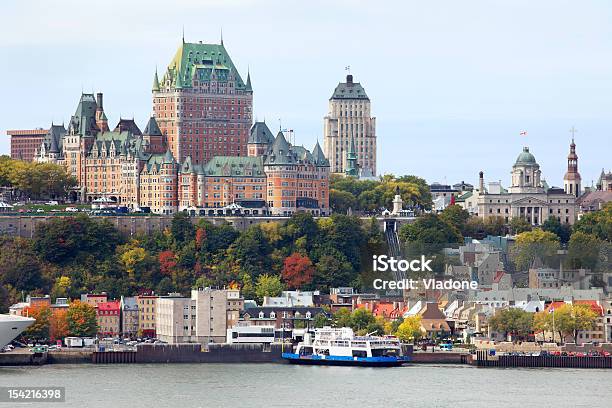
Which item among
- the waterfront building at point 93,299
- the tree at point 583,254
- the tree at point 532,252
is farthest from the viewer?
the tree at point 532,252

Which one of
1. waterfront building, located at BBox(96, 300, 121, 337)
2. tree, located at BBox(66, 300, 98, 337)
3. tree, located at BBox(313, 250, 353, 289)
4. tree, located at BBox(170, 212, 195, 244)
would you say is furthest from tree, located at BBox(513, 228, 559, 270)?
tree, located at BBox(66, 300, 98, 337)

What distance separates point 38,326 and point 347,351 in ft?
71.7

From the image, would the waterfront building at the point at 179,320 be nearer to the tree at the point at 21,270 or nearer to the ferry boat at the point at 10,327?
the ferry boat at the point at 10,327

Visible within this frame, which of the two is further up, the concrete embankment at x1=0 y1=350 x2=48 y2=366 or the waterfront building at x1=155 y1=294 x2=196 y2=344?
the waterfront building at x1=155 y1=294 x2=196 y2=344

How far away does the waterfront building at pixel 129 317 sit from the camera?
170875 millimetres

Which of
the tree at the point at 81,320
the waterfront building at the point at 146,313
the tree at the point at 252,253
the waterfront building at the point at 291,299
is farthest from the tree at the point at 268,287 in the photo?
the tree at the point at 81,320

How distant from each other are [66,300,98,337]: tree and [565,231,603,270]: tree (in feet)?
115

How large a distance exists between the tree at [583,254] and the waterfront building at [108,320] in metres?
32.6

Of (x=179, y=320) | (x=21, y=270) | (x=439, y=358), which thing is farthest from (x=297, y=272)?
(x=439, y=358)

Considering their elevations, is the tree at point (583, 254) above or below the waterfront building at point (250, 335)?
above

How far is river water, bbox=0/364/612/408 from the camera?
129m

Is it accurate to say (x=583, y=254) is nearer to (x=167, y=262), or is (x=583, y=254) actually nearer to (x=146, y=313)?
(x=167, y=262)

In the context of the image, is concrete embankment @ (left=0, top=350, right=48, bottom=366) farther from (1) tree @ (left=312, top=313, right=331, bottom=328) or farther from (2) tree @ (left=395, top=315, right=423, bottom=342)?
(2) tree @ (left=395, top=315, right=423, bottom=342)

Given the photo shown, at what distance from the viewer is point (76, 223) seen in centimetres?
18888
